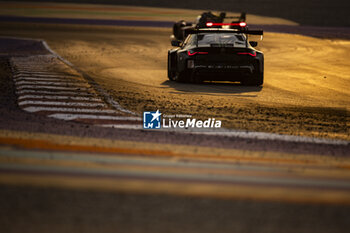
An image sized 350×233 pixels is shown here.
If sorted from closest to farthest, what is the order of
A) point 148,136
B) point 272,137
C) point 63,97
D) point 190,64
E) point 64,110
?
point 148,136
point 272,137
point 64,110
point 63,97
point 190,64

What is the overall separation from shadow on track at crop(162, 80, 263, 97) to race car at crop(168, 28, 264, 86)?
0.18 meters

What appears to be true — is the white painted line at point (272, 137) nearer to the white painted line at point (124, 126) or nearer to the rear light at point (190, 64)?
the white painted line at point (124, 126)

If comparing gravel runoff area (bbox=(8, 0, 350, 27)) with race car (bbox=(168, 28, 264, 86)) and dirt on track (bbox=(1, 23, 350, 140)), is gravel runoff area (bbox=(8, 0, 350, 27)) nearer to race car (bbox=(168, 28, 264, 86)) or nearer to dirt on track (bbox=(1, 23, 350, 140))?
dirt on track (bbox=(1, 23, 350, 140))

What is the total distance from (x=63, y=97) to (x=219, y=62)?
4110mm

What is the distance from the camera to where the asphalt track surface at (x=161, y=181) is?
3.93 meters

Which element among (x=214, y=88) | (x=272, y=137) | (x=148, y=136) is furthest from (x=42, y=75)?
(x=272, y=137)

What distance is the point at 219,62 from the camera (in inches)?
532

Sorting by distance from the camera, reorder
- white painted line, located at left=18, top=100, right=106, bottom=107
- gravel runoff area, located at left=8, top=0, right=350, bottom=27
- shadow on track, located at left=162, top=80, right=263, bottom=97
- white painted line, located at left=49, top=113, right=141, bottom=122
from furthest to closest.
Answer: gravel runoff area, located at left=8, top=0, right=350, bottom=27
shadow on track, located at left=162, top=80, right=263, bottom=97
white painted line, located at left=18, top=100, right=106, bottom=107
white painted line, located at left=49, top=113, right=141, bottom=122

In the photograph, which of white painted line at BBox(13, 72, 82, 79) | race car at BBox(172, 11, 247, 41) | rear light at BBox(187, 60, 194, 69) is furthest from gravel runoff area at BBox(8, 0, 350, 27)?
white painted line at BBox(13, 72, 82, 79)

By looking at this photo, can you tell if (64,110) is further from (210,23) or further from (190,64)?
(210,23)

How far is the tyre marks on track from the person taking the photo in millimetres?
8812

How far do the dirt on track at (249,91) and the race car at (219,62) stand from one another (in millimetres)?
268

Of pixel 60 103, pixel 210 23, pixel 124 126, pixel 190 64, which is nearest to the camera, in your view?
pixel 124 126

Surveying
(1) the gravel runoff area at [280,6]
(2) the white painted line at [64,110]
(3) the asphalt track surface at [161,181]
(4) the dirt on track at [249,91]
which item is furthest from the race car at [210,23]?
(1) the gravel runoff area at [280,6]
